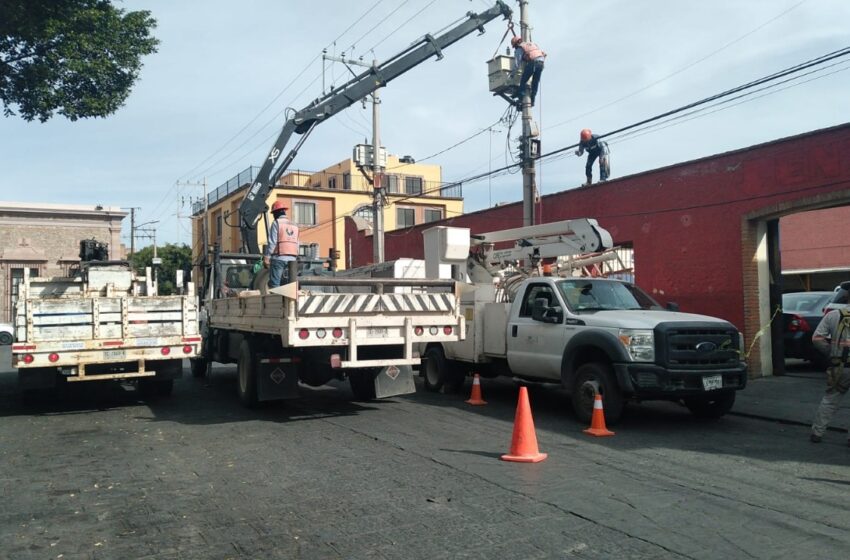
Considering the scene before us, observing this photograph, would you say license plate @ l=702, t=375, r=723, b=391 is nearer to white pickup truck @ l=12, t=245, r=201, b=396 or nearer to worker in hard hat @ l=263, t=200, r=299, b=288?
worker in hard hat @ l=263, t=200, r=299, b=288

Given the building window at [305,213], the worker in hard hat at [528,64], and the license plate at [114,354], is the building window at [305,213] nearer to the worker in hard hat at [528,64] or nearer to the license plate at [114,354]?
the worker in hard hat at [528,64]

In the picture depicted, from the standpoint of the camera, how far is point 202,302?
15.6 meters

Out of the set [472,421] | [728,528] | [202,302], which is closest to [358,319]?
[472,421]

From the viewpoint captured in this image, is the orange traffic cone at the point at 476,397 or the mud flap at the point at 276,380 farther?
the orange traffic cone at the point at 476,397

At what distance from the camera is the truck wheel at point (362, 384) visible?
36.9ft

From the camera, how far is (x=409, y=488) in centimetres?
628

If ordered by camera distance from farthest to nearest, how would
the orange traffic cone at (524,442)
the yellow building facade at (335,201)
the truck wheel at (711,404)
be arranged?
the yellow building facade at (335,201) < the truck wheel at (711,404) < the orange traffic cone at (524,442)

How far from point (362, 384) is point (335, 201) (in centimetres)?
3096

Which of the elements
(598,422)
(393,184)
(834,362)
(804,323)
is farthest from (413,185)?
(834,362)

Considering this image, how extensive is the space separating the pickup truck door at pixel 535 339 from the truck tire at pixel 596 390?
0.61 meters

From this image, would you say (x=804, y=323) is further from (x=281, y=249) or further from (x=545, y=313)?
(x=281, y=249)

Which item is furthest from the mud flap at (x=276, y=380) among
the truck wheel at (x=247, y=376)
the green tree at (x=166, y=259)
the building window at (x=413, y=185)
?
the green tree at (x=166, y=259)

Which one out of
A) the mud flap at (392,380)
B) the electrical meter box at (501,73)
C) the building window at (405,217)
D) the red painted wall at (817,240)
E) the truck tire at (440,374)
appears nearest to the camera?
the mud flap at (392,380)

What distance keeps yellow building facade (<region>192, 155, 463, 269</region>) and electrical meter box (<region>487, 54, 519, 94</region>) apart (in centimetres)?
1816
